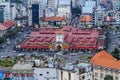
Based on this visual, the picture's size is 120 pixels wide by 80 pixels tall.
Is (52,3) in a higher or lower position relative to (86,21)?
higher

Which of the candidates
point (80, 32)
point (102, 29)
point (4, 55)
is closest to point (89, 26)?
point (102, 29)

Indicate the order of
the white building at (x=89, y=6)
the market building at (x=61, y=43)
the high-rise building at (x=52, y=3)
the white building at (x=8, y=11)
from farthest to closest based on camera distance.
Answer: the high-rise building at (x=52, y=3), the white building at (x=89, y=6), the white building at (x=8, y=11), the market building at (x=61, y=43)

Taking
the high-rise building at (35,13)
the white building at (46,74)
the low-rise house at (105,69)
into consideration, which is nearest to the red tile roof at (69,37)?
the high-rise building at (35,13)

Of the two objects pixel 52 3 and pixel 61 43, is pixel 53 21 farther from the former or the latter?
pixel 61 43

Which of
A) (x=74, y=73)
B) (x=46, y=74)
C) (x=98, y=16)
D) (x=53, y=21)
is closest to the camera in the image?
(x=74, y=73)

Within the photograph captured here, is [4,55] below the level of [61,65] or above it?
below

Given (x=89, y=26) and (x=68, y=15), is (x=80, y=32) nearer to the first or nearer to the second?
(x=89, y=26)

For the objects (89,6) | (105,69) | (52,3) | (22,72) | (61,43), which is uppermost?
(52,3)

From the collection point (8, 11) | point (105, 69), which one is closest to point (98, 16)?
point (8, 11)

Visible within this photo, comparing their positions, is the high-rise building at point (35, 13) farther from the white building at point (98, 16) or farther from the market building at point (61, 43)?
the market building at point (61, 43)

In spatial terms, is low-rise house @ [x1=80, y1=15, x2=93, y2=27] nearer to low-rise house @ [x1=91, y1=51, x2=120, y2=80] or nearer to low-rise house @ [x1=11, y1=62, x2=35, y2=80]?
low-rise house @ [x1=91, y1=51, x2=120, y2=80]

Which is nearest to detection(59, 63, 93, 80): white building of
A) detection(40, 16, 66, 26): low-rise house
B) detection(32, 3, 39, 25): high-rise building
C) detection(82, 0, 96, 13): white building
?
detection(32, 3, 39, 25): high-rise building
